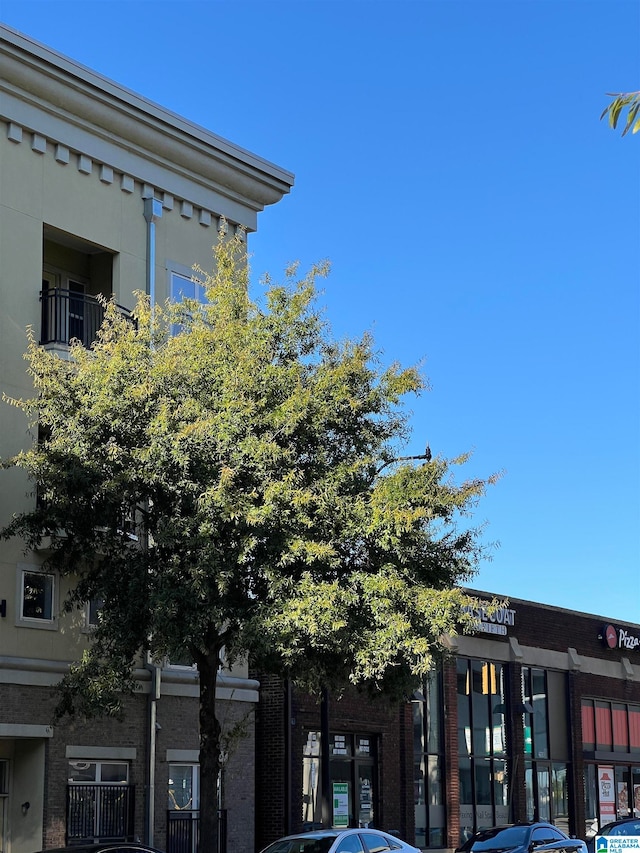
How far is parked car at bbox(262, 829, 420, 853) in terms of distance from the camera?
65.1 feet

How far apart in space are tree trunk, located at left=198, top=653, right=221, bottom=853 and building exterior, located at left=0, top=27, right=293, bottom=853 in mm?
3180

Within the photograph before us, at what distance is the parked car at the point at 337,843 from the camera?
19828mm

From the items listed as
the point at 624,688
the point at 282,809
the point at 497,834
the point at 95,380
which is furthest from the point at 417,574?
the point at 624,688

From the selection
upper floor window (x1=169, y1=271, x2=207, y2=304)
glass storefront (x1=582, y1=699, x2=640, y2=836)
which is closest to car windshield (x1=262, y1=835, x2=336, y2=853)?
upper floor window (x1=169, y1=271, x2=207, y2=304)

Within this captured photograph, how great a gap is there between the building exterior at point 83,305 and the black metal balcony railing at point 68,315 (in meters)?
0.04

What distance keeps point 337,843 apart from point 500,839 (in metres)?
7.35

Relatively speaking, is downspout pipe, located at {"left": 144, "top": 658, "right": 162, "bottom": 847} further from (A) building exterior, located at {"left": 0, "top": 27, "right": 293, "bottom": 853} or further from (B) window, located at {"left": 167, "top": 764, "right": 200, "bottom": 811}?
(B) window, located at {"left": 167, "top": 764, "right": 200, "bottom": 811}

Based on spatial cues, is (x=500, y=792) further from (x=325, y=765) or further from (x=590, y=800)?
(x=325, y=765)

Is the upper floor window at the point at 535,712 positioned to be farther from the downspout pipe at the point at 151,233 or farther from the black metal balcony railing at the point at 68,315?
the black metal balcony railing at the point at 68,315

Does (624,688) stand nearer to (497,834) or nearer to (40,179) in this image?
(497,834)

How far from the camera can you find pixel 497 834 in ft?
86.0

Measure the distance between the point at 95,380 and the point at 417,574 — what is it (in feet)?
20.2

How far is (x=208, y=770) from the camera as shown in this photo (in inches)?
816

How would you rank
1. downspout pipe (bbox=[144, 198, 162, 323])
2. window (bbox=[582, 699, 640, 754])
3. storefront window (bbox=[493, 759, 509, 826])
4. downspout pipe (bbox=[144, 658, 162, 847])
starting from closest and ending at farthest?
downspout pipe (bbox=[144, 658, 162, 847]), downspout pipe (bbox=[144, 198, 162, 323]), storefront window (bbox=[493, 759, 509, 826]), window (bbox=[582, 699, 640, 754])
